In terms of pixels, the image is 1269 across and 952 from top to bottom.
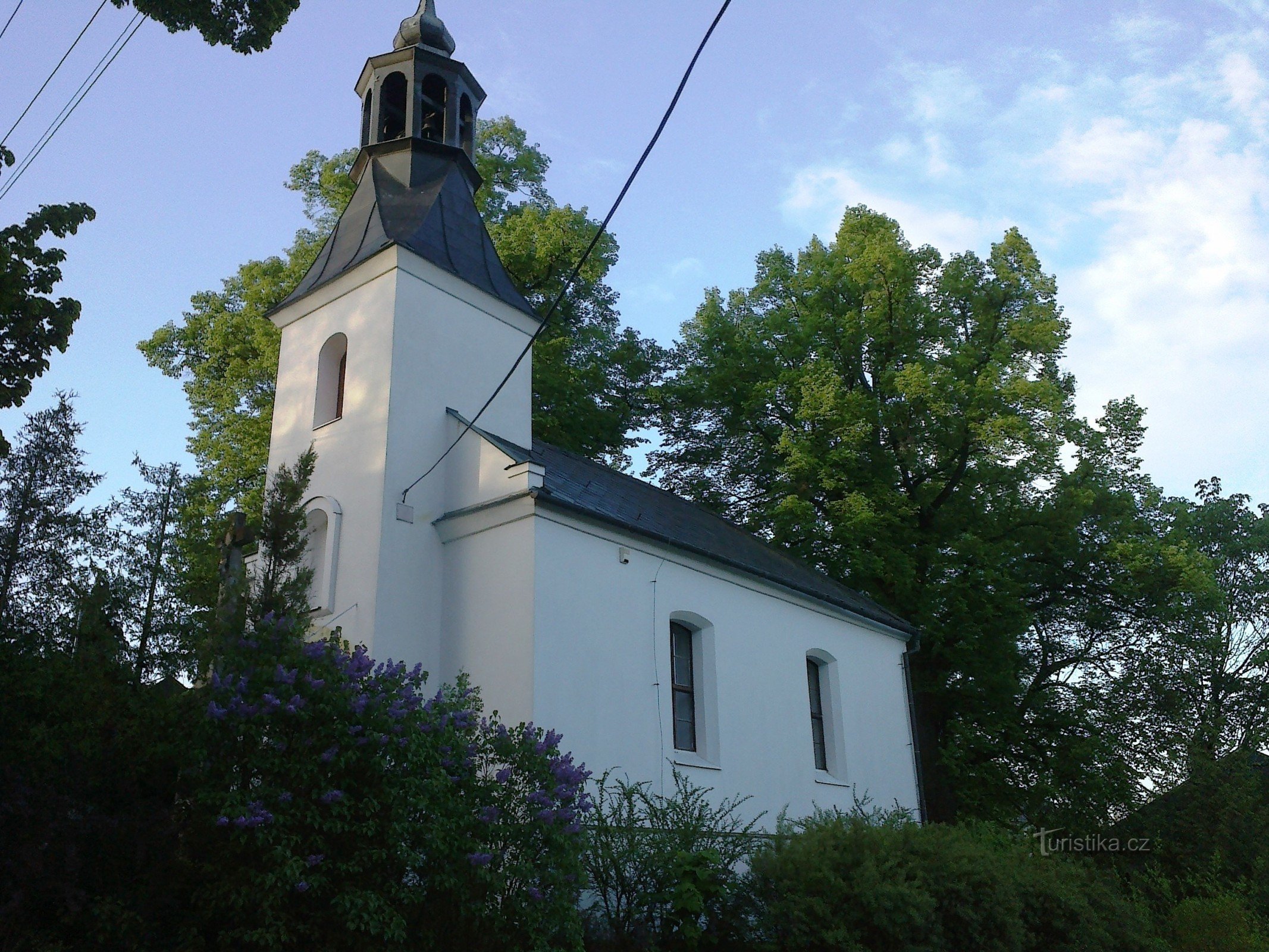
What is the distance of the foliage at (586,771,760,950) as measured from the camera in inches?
402

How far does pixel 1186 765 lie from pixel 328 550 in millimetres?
15514

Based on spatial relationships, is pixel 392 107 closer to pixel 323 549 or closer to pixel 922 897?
pixel 323 549

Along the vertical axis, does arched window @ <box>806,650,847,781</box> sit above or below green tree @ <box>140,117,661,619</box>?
below

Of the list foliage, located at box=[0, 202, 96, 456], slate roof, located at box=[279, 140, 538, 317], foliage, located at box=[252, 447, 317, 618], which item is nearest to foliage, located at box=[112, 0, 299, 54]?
foliage, located at box=[0, 202, 96, 456]

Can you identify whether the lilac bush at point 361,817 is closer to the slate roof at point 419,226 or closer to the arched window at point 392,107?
the slate roof at point 419,226

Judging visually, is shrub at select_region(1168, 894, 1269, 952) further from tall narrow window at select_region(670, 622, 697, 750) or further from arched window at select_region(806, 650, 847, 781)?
tall narrow window at select_region(670, 622, 697, 750)

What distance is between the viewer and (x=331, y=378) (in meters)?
16.3

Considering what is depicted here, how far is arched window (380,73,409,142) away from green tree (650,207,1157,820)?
9.40 m

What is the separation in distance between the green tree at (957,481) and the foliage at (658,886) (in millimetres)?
10420

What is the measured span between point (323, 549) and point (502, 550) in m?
3.10

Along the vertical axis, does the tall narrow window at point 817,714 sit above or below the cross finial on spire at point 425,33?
below

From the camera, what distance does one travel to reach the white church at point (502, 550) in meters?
12.9

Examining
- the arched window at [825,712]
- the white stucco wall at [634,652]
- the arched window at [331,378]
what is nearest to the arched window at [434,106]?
the arched window at [331,378]

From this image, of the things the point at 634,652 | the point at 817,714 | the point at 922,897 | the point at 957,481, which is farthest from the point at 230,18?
the point at 957,481
